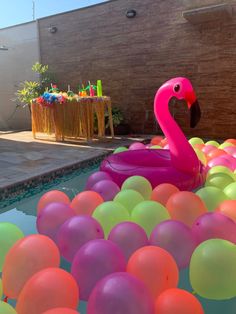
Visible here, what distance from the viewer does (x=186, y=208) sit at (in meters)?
2.17

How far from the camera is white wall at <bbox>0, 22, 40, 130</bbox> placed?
8797mm

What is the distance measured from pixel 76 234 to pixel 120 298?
2.18 feet

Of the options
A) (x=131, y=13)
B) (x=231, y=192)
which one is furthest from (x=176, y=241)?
(x=131, y=13)

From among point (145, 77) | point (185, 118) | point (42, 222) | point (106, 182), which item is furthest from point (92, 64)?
point (42, 222)

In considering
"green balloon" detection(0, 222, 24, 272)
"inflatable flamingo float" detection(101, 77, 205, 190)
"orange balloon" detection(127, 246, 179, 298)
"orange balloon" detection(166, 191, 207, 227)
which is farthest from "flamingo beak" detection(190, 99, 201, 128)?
"green balloon" detection(0, 222, 24, 272)

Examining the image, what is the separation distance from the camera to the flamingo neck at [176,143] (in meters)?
3.00

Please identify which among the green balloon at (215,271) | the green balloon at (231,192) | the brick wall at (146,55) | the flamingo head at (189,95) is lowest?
the green balloon at (215,271)

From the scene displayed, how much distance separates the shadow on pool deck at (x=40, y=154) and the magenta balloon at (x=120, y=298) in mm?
2226

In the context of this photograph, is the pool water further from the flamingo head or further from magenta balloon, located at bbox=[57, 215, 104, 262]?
the flamingo head

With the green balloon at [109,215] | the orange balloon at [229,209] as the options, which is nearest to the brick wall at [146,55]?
the orange balloon at [229,209]

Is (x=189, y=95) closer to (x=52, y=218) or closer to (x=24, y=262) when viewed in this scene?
(x=52, y=218)

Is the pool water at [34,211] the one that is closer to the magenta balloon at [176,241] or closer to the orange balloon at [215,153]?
the magenta balloon at [176,241]

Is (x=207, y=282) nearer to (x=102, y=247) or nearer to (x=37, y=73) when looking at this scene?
(x=102, y=247)

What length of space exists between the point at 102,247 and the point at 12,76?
8.82 m
